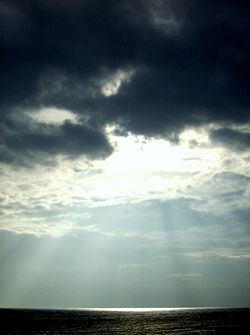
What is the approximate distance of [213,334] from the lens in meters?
61.4

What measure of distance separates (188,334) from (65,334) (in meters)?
22.1

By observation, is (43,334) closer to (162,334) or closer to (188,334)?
(162,334)

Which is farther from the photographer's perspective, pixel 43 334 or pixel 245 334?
pixel 43 334

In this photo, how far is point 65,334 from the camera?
66.9 metres

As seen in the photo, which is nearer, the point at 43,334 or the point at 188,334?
the point at 188,334

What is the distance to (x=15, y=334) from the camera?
64188mm

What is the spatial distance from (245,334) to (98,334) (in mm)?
24944

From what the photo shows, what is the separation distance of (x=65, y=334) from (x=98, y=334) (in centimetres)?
622

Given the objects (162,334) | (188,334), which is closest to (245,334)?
(188,334)

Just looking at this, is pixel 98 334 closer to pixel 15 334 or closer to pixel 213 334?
pixel 15 334

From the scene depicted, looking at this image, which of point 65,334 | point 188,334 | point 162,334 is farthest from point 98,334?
point 188,334

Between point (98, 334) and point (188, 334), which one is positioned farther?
point (98, 334)

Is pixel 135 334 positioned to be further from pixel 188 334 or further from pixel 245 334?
pixel 245 334

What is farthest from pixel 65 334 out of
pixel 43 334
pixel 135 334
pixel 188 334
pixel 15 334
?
pixel 188 334
